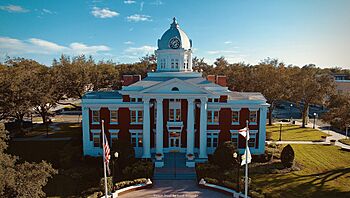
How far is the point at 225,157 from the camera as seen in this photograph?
27.8 meters

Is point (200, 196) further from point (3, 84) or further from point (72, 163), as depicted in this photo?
point (3, 84)

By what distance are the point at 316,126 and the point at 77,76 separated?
50656 mm

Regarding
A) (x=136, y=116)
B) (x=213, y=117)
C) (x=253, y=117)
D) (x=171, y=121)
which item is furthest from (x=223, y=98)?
(x=136, y=116)

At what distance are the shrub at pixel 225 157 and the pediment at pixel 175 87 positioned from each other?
22.8 ft

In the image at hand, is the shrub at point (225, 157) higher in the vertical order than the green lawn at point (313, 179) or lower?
higher

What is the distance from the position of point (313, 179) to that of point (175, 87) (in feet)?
59.6

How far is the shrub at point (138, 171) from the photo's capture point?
2661cm

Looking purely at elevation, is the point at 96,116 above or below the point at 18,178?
above

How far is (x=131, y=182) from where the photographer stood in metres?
24.6

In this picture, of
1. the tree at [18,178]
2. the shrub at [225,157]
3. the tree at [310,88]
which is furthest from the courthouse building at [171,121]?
the tree at [310,88]

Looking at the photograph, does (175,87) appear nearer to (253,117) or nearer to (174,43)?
(174,43)

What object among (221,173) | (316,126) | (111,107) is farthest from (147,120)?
(316,126)

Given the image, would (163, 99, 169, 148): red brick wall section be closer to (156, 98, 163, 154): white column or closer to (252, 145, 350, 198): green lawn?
(156, 98, 163, 154): white column

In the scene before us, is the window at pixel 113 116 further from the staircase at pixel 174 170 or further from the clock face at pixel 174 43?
the clock face at pixel 174 43
